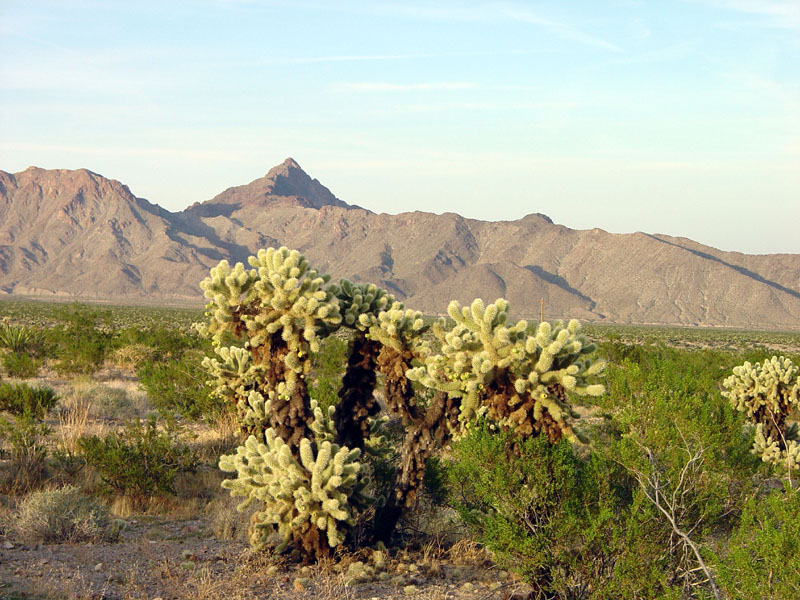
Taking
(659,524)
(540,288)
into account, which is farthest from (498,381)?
(540,288)

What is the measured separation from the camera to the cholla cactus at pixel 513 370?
5953 millimetres

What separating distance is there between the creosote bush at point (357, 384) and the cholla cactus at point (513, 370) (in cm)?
1

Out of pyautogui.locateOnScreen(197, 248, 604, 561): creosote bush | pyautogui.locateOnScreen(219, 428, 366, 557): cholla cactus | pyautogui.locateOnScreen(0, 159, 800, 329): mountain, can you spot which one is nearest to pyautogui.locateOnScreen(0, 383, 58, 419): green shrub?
pyautogui.locateOnScreen(197, 248, 604, 561): creosote bush

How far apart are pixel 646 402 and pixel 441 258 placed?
7113 inches

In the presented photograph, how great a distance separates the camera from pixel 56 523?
715 cm

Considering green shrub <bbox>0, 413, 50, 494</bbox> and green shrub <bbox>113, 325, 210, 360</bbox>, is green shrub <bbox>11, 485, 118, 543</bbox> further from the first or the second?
green shrub <bbox>113, 325, 210, 360</bbox>

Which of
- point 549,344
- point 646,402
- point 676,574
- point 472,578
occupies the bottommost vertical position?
point 472,578

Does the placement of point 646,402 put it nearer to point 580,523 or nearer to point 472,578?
point 580,523

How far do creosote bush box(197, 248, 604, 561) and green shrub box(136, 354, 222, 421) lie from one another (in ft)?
18.3

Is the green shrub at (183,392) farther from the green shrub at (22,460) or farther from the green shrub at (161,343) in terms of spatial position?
the green shrub at (161,343)

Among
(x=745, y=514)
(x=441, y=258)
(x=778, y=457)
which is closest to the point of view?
(x=745, y=514)

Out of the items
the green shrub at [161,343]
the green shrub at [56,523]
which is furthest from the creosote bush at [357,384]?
the green shrub at [161,343]

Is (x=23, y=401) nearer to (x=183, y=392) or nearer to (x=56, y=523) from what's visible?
(x=183, y=392)

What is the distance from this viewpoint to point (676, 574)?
18.5 ft
